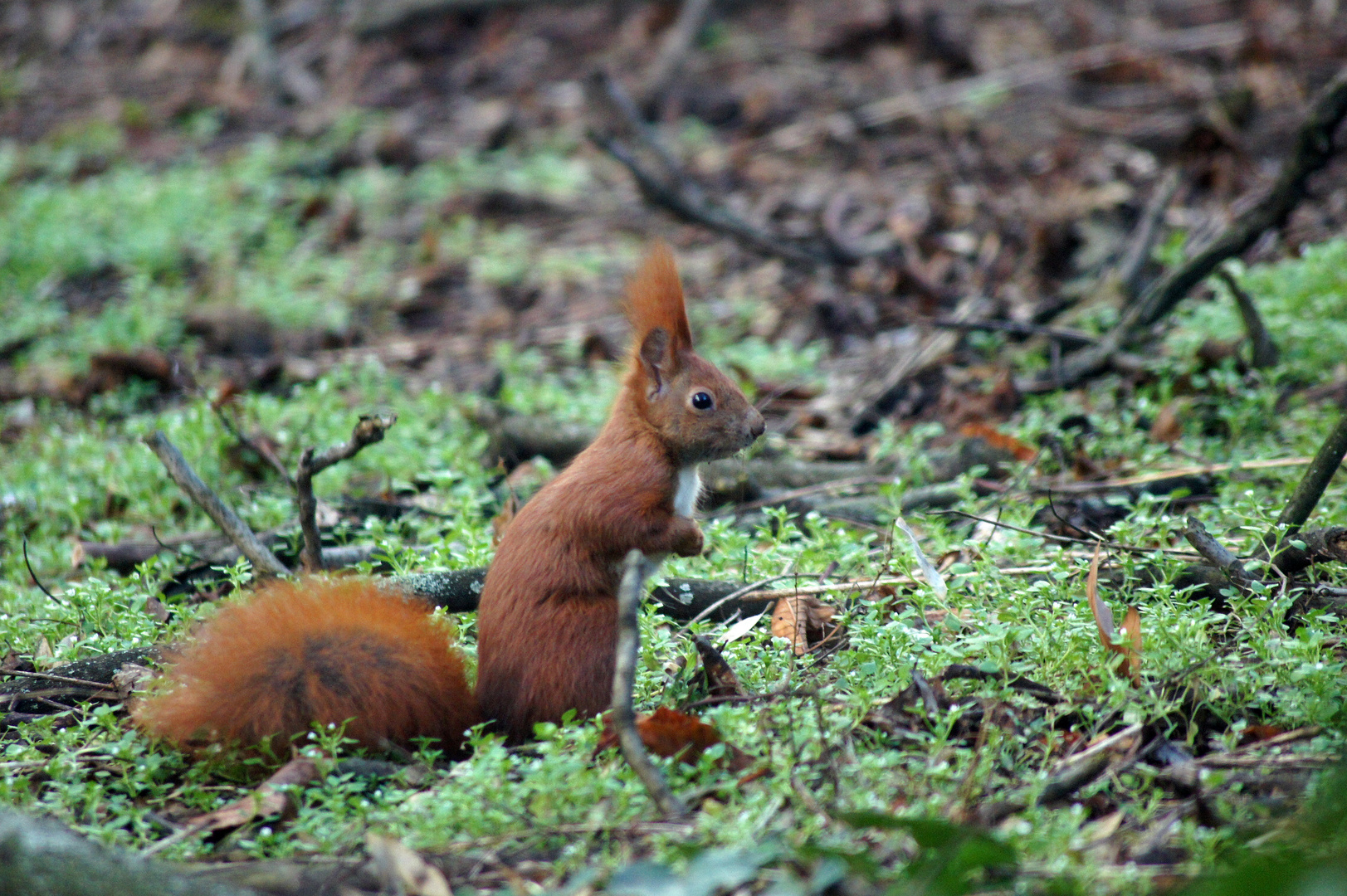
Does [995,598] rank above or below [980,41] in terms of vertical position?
below

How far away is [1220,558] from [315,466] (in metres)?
2.37

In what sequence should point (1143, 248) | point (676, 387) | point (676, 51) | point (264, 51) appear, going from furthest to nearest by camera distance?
point (264, 51), point (676, 51), point (1143, 248), point (676, 387)

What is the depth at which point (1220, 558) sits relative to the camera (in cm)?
301

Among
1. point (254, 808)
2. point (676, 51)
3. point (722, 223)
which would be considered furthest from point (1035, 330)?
point (676, 51)

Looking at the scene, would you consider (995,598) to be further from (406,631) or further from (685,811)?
(406,631)

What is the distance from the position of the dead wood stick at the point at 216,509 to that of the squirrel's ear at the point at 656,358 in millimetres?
1204

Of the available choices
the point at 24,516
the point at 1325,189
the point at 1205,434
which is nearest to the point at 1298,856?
the point at 1205,434

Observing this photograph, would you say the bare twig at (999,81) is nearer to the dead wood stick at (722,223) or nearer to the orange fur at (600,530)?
the dead wood stick at (722,223)

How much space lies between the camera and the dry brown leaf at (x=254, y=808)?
2.45 meters

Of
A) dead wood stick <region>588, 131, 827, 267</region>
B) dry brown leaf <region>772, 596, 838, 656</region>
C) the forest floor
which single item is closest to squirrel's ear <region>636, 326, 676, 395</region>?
the forest floor

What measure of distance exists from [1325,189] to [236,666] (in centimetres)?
647

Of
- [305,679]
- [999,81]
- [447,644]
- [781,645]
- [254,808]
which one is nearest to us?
[254,808]

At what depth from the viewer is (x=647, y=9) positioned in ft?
36.2

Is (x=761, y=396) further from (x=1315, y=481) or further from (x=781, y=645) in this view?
(x=1315, y=481)
